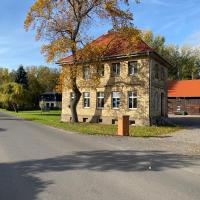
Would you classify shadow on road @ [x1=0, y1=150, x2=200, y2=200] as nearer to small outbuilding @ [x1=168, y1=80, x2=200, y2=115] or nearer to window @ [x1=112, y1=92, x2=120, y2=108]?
window @ [x1=112, y1=92, x2=120, y2=108]

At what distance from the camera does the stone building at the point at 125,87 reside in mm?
33375

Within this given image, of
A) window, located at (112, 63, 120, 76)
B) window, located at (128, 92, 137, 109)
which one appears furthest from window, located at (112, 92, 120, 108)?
window, located at (112, 63, 120, 76)

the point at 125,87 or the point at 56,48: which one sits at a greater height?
the point at 56,48

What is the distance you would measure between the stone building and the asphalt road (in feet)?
59.7

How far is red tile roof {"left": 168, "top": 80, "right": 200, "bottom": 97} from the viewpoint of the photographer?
6172 cm

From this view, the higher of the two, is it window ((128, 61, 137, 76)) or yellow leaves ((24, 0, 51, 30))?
yellow leaves ((24, 0, 51, 30))

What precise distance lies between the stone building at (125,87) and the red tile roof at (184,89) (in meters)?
24.4

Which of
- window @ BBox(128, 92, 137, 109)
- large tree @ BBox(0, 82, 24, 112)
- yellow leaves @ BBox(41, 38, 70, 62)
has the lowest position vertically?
window @ BBox(128, 92, 137, 109)

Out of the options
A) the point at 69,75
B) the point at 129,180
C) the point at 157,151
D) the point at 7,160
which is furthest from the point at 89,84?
the point at 129,180

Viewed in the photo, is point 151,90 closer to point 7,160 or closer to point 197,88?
point 7,160

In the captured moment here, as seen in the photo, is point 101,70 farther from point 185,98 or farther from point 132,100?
point 185,98

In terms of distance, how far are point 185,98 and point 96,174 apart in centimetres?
5490

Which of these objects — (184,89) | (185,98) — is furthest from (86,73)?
(184,89)

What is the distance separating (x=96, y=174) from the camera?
9781mm
